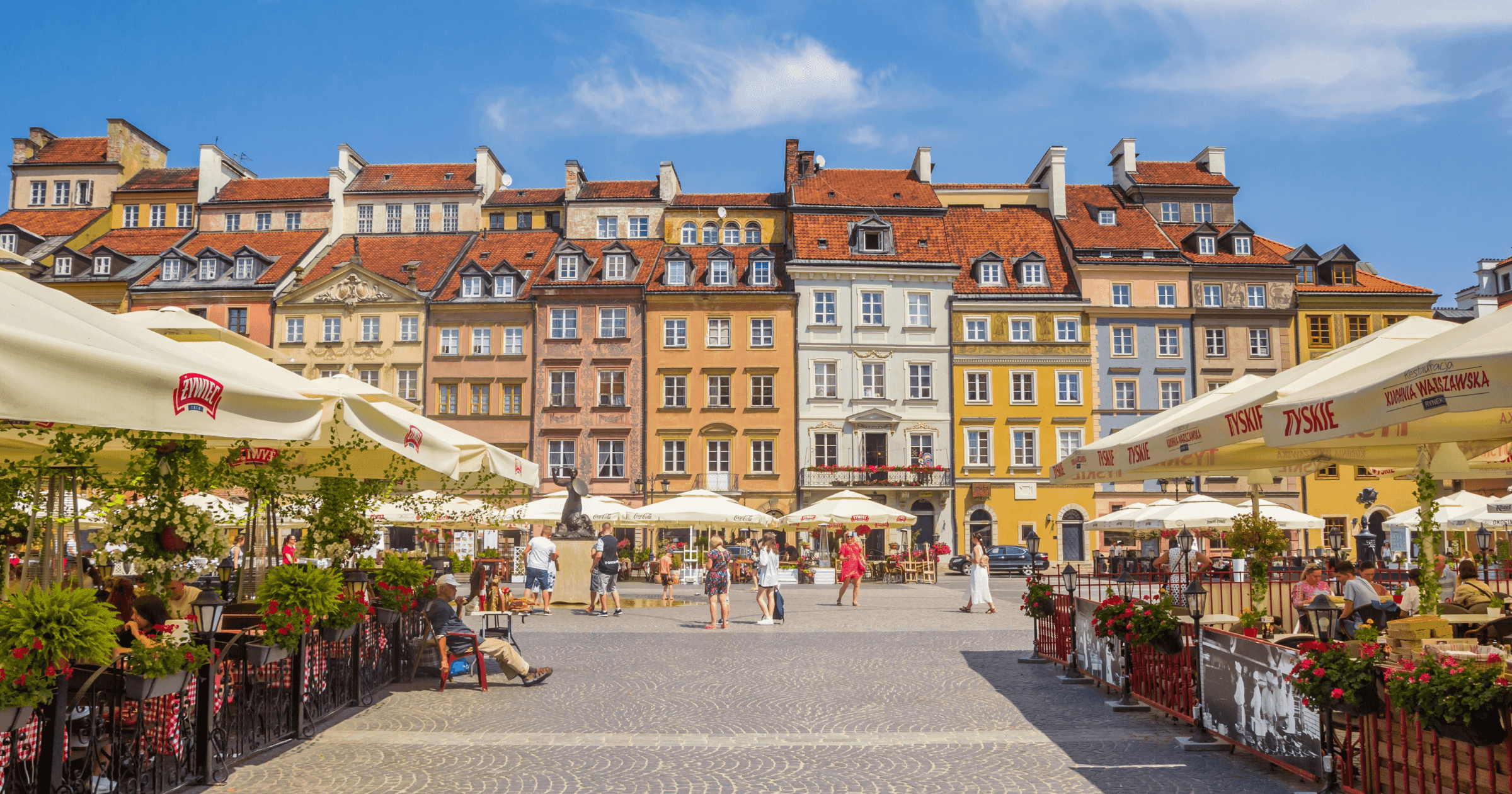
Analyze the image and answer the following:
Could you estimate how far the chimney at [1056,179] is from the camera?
5444 cm

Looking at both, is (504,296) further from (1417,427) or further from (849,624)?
(1417,427)

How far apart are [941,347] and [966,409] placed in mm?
2789

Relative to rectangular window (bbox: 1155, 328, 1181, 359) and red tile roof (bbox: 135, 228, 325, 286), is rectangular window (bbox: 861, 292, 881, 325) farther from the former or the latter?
red tile roof (bbox: 135, 228, 325, 286)

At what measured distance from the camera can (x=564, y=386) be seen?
49.3 meters

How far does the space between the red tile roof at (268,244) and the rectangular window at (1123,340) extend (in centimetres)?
3546

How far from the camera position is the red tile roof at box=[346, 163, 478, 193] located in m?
56.0

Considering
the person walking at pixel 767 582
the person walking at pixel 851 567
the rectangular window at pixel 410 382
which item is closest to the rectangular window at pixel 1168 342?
the person walking at pixel 851 567

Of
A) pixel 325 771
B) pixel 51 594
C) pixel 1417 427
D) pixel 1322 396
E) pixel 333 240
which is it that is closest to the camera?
pixel 51 594

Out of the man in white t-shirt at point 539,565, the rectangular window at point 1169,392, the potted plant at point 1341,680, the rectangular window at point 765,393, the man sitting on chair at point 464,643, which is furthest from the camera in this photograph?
the rectangular window at point 1169,392

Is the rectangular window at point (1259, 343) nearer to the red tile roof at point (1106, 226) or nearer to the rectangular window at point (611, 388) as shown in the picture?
the red tile roof at point (1106, 226)

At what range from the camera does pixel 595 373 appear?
49.3 metres

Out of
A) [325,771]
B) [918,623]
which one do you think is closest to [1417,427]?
[325,771]

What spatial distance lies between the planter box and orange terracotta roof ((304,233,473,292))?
4553cm

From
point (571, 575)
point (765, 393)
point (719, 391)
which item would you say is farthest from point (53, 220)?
point (571, 575)
